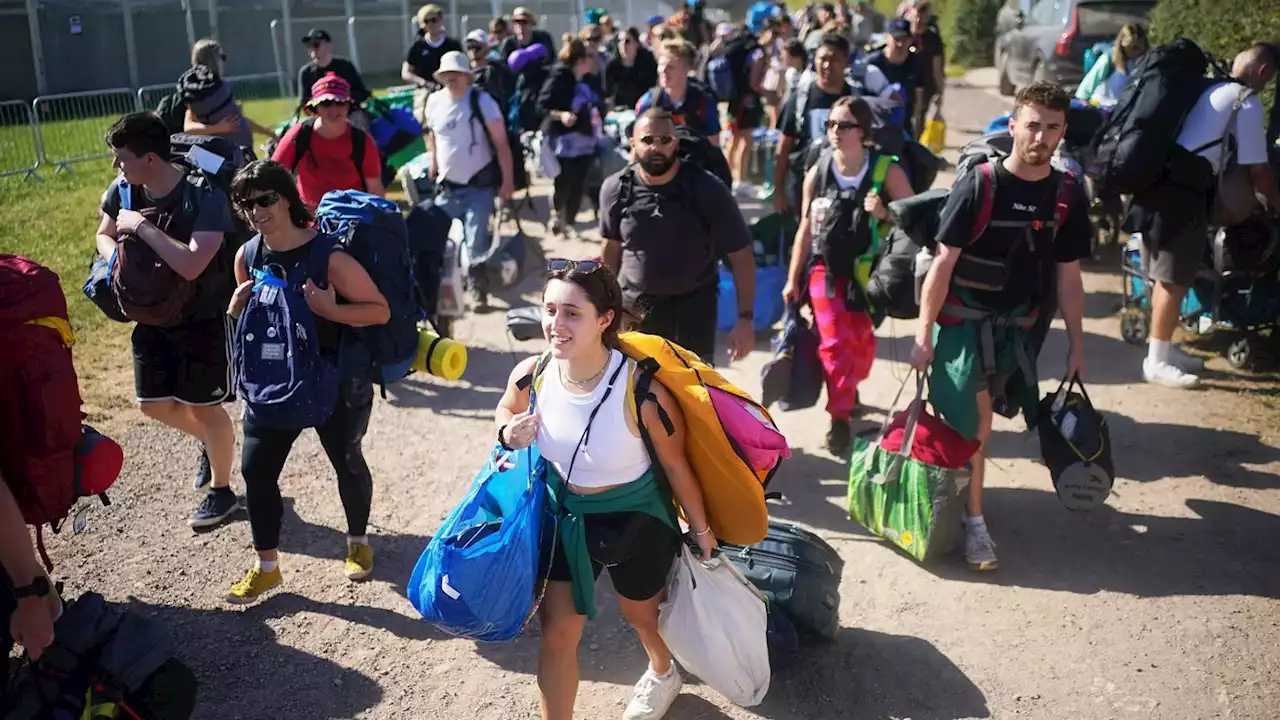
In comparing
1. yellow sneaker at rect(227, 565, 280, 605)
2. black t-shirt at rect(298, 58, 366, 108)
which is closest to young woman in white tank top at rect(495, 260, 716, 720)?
yellow sneaker at rect(227, 565, 280, 605)

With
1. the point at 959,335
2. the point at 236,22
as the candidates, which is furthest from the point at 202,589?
the point at 236,22

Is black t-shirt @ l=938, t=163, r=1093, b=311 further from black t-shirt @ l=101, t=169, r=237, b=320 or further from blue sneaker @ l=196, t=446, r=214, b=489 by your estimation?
blue sneaker @ l=196, t=446, r=214, b=489

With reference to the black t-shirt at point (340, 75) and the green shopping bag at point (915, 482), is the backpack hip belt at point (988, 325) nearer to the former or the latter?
the green shopping bag at point (915, 482)

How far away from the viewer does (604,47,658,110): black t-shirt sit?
12719 millimetres

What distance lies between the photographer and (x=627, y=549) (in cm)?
354

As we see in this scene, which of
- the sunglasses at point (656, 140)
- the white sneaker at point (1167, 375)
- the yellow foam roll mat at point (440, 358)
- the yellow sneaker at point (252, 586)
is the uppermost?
the sunglasses at point (656, 140)

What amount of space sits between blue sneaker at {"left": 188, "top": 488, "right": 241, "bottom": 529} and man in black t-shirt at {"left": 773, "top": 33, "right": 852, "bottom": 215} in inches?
164

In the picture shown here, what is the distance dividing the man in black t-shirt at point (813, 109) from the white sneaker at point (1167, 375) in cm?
259

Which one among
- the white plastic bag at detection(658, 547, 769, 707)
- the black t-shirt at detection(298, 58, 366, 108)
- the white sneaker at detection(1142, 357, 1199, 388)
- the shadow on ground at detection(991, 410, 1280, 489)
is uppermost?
the black t-shirt at detection(298, 58, 366, 108)

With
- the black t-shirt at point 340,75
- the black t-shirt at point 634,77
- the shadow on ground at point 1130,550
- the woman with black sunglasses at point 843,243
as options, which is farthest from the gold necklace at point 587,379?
the black t-shirt at point 634,77

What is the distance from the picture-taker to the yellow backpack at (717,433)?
11.2ft

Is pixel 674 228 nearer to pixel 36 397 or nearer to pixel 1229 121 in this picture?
pixel 36 397

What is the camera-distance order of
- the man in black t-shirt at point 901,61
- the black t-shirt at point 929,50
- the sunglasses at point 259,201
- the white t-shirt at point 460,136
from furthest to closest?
the black t-shirt at point 929,50
the man in black t-shirt at point 901,61
the white t-shirt at point 460,136
the sunglasses at point 259,201

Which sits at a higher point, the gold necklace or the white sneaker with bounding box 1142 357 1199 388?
the gold necklace
